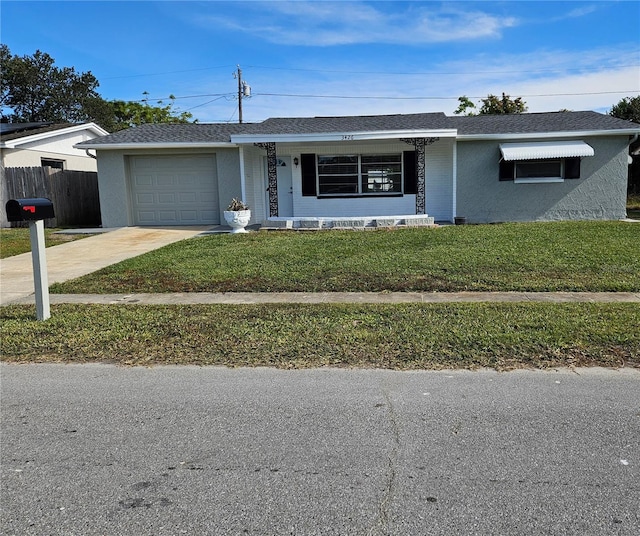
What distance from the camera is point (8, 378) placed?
519 cm

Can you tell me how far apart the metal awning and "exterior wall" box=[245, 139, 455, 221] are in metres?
2.08

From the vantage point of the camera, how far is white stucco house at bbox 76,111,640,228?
55.5ft

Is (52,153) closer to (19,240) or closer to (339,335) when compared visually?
(19,240)

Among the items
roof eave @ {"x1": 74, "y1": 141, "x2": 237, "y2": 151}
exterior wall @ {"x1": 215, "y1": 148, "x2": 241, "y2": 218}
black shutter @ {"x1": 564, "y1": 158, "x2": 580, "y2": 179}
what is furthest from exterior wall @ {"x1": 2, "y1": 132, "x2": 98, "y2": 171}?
black shutter @ {"x1": 564, "y1": 158, "x2": 580, "y2": 179}

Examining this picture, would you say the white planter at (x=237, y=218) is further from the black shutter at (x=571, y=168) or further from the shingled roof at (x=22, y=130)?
the black shutter at (x=571, y=168)

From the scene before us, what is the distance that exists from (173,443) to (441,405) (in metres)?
2.05

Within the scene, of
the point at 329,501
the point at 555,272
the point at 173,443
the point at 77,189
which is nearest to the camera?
the point at 329,501

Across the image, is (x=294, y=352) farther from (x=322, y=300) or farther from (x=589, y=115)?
(x=589, y=115)

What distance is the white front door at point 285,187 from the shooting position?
733 inches

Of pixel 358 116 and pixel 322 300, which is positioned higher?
pixel 358 116

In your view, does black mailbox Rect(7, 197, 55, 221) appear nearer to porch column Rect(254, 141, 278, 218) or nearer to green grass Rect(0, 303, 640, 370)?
green grass Rect(0, 303, 640, 370)

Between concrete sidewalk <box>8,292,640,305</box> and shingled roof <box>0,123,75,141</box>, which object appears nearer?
concrete sidewalk <box>8,292,640,305</box>

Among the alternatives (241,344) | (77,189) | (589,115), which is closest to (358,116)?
(589,115)

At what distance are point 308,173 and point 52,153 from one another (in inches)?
426
